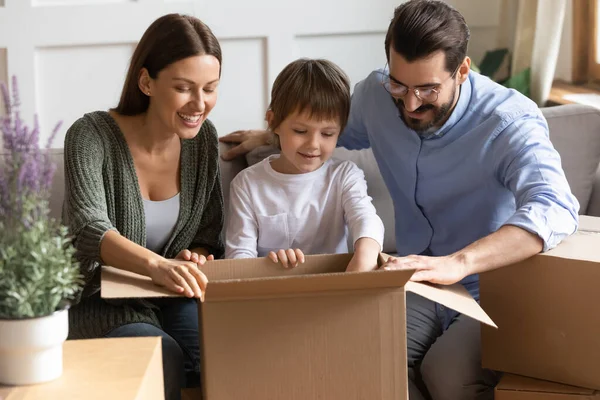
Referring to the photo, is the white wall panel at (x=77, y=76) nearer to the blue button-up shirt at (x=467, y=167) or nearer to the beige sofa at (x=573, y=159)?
the beige sofa at (x=573, y=159)

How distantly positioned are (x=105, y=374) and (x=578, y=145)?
1.61 meters

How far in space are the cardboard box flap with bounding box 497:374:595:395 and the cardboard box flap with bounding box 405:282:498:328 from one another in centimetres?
27

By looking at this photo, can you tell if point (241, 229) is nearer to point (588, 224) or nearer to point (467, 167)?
point (467, 167)

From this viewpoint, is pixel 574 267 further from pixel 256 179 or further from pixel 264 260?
pixel 256 179

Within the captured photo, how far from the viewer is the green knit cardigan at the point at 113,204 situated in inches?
69.6

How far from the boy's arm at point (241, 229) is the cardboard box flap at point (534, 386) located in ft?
1.97

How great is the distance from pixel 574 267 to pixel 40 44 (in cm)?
236

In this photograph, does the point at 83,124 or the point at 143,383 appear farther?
the point at 83,124

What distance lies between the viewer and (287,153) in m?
1.95

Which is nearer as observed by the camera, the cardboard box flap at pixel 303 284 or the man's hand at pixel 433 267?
the cardboard box flap at pixel 303 284

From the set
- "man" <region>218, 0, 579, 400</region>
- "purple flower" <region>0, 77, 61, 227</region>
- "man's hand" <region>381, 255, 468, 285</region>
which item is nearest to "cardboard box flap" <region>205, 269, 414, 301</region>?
"man's hand" <region>381, 255, 468, 285</region>

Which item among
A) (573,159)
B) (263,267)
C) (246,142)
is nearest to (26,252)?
(263,267)

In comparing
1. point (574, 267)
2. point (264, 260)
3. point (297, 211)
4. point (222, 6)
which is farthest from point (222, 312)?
point (222, 6)

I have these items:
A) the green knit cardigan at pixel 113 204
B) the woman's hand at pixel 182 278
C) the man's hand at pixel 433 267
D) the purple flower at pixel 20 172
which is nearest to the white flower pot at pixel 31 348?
the purple flower at pixel 20 172
